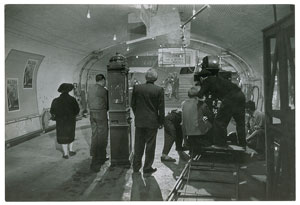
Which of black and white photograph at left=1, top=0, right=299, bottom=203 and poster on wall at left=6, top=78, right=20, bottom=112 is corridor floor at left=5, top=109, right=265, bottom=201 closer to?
black and white photograph at left=1, top=0, right=299, bottom=203

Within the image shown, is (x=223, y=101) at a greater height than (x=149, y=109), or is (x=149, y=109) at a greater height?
(x=223, y=101)

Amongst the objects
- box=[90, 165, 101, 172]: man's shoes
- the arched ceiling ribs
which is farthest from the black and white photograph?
the arched ceiling ribs

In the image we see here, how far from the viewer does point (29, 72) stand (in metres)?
6.95

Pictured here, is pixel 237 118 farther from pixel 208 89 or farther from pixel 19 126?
pixel 19 126

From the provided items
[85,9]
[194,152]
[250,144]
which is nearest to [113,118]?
[194,152]

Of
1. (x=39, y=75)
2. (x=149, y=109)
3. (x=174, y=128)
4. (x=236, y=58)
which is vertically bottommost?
(x=174, y=128)

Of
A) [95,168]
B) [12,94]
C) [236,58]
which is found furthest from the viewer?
[236,58]

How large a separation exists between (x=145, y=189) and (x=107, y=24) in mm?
5911

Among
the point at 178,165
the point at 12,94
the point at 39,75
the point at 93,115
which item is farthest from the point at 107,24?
the point at 178,165

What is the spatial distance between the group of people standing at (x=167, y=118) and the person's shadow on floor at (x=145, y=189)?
294mm

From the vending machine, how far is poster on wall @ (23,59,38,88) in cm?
320

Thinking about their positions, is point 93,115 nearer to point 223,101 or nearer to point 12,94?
point 223,101

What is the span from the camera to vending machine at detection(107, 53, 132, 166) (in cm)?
479

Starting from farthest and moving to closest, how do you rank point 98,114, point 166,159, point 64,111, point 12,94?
point 12,94
point 166,159
point 64,111
point 98,114
